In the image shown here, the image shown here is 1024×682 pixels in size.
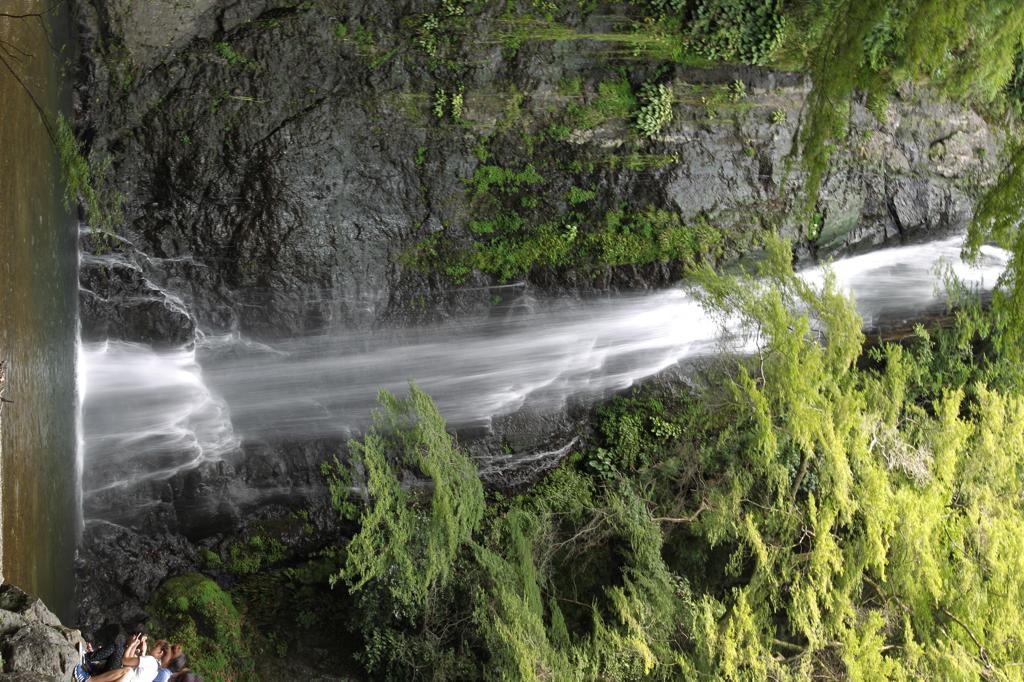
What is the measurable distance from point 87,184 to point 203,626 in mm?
6226

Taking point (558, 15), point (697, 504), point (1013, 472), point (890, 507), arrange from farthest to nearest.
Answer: point (558, 15), point (697, 504), point (1013, 472), point (890, 507)

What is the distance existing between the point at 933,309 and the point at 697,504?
17.5 ft

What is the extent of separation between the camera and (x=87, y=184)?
1092 cm

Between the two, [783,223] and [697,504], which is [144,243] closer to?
[697,504]

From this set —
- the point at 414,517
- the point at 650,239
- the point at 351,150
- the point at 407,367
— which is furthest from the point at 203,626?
the point at 650,239

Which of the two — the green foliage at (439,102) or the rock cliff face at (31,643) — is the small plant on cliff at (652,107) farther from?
the rock cliff face at (31,643)

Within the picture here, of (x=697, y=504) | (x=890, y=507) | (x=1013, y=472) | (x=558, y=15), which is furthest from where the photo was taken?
(x=558, y=15)

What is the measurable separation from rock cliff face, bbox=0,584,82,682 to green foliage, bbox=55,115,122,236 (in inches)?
224

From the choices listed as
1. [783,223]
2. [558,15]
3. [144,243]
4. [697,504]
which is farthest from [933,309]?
[144,243]

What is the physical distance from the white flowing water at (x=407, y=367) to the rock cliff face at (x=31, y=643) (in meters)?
4.20

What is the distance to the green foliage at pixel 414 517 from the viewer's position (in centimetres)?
981

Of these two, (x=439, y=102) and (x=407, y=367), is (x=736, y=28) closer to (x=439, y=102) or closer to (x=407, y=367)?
(x=439, y=102)

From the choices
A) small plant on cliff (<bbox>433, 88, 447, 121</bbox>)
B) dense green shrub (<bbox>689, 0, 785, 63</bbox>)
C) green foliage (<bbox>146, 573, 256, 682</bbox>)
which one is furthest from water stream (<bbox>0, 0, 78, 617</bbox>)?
dense green shrub (<bbox>689, 0, 785, 63</bbox>)

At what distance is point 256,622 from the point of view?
36.6 feet
